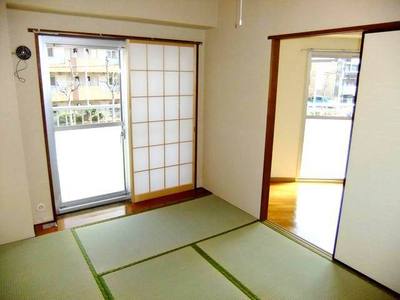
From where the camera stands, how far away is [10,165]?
9.59 ft

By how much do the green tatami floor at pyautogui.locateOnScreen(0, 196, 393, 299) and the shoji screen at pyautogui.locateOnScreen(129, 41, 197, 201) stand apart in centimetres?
91

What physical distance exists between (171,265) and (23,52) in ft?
8.55

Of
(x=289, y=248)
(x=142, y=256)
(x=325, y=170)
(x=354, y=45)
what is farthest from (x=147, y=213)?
(x=354, y=45)

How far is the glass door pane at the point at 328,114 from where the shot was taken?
15.5 ft

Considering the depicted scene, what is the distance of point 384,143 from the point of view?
92.4 inches

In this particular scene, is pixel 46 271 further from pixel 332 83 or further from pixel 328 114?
pixel 332 83

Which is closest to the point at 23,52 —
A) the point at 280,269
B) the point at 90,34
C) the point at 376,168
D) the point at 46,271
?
the point at 90,34

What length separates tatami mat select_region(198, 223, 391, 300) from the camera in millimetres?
2434

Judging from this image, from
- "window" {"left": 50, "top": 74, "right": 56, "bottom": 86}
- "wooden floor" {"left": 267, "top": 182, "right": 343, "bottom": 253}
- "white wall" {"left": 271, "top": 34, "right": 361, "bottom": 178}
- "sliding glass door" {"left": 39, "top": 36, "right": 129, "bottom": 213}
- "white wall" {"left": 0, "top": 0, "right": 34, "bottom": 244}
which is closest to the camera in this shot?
"white wall" {"left": 0, "top": 0, "right": 34, "bottom": 244}

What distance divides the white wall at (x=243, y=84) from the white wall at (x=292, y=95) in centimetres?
120

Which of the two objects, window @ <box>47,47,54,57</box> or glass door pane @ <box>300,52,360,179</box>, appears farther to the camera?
glass door pane @ <box>300,52,360,179</box>

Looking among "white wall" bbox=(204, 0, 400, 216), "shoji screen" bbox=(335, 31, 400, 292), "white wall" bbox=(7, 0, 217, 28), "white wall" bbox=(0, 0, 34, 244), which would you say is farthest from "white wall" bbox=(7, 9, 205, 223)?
"shoji screen" bbox=(335, 31, 400, 292)

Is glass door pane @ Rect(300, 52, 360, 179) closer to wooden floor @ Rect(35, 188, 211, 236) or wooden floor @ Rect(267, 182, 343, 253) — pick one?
wooden floor @ Rect(267, 182, 343, 253)

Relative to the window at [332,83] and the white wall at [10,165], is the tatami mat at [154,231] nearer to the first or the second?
the white wall at [10,165]
